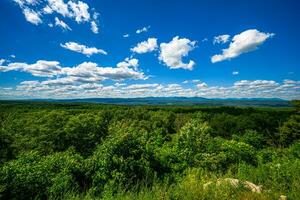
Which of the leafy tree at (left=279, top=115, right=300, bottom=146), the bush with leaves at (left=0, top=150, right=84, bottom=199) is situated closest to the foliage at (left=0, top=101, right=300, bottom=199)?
the bush with leaves at (left=0, top=150, right=84, bottom=199)

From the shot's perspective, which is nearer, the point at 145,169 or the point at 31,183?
the point at 31,183

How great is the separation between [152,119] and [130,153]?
65697 mm

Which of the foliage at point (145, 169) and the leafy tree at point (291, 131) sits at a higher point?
the foliage at point (145, 169)

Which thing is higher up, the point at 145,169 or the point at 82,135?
the point at 145,169

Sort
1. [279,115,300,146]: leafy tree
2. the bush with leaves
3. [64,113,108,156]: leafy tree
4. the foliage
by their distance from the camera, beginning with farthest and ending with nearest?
[279,115,300,146]: leafy tree, [64,113,108,156]: leafy tree, the bush with leaves, the foliage

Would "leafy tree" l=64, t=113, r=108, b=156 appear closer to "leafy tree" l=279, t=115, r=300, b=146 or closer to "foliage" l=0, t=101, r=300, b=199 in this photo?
"foliage" l=0, t=101, r=300, b=199

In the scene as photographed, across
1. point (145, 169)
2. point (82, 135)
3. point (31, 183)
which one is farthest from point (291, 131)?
point (31, 183)

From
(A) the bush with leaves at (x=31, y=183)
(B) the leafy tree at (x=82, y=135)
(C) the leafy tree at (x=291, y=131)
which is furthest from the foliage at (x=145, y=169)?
(C) the leafy tree at (x=291, y=131)

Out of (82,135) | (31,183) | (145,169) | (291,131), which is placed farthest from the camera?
(291,131)

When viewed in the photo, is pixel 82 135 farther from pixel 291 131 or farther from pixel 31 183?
pixel 291 131

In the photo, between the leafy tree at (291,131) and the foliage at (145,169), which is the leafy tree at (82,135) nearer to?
the foliage at (145,169)

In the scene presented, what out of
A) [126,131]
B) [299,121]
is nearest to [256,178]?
[126,131]

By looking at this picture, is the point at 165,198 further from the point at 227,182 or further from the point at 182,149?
the point at 182,149

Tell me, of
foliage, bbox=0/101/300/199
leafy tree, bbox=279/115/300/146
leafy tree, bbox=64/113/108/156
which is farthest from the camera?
leafy tree, bbox=279/115/300/146
